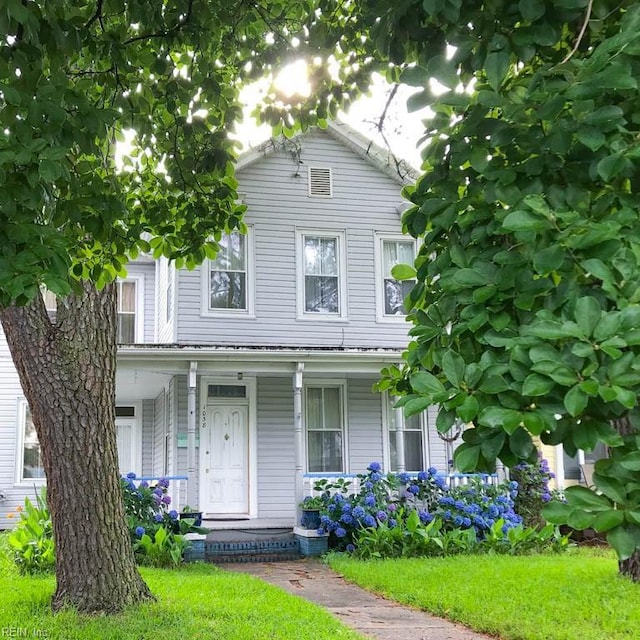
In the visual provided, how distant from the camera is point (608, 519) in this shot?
4.69 feet

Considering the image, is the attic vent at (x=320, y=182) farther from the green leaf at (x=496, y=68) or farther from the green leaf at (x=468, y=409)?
the green leaf at (x=468, y=409)

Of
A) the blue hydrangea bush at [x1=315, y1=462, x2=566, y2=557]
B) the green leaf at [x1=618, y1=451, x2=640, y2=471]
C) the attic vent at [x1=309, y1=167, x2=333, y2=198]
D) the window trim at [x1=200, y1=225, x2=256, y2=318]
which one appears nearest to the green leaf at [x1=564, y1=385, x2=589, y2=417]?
the green leaf at [x1=618, y1=451, x2=640, y2=471]

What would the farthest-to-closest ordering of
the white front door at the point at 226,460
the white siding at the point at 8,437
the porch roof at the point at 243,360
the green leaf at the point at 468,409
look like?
1. the white siding at the point at 8,437
2. the white front door at the point at 226,460
3. the porch roof at the point at 243,360
4. the green leaf at the point at 468,409

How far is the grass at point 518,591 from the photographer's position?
5.83 meters

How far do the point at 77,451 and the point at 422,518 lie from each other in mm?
6640

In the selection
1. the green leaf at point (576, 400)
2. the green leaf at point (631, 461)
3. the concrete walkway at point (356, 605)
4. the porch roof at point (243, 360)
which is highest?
the porch roof at point (243, 360)

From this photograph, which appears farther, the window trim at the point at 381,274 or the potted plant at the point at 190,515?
the window trim at the point at 381,274

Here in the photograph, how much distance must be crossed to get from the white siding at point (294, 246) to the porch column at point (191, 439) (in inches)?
43.9

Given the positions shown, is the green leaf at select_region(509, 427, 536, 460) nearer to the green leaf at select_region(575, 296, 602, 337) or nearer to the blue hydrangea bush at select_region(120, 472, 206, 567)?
the green leaf at select_region(575, 296, 602, 337)

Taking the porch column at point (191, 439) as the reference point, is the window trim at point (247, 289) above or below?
above

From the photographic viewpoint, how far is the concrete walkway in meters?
5.98

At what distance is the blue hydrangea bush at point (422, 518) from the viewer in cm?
1041

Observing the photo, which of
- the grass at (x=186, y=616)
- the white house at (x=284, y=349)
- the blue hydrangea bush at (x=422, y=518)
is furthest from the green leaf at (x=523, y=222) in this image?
the white house at (x=284, y=349)

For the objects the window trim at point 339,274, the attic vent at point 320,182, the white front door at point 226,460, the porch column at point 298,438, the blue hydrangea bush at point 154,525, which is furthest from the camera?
the attic vent at point 320,182
